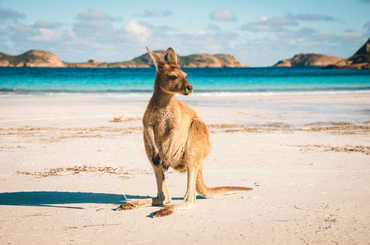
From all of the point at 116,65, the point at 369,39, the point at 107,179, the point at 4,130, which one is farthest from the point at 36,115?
the point at 116,65

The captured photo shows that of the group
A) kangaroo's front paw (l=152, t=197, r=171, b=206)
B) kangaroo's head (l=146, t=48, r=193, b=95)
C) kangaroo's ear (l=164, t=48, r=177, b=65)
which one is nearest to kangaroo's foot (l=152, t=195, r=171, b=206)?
kangaroo's front paw (l=152, t=197, r=171, b=206)

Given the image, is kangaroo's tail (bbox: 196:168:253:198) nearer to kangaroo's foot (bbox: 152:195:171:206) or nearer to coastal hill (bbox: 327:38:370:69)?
kangaroo's foot (bbox: 152:195:171:206)

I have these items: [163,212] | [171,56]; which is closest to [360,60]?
[171,56]

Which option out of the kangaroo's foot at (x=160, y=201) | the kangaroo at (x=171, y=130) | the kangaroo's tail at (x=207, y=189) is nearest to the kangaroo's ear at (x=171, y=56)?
the kangaroo at (x=171, y=130)

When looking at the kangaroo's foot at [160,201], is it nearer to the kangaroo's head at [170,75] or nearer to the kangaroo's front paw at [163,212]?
the kangaroo's front paw at [163,212]

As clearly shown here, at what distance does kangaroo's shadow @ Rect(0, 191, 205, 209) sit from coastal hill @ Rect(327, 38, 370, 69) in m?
117

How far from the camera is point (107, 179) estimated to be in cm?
566

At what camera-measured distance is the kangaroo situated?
407cm

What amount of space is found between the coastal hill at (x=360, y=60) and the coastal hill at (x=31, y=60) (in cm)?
10314

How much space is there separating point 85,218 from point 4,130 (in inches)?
292

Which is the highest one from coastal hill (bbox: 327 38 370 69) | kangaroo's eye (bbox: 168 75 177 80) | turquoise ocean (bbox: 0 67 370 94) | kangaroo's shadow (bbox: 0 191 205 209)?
coastal hill (bbox: 327 38 370 69)

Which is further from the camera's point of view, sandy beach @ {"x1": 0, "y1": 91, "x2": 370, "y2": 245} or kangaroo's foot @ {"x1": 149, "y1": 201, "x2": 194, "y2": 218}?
kangaroo's foot @ {"x1": 149, "y1": 201, "x2": 194, "y2": 218}

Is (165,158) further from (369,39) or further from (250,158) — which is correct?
(369,39)

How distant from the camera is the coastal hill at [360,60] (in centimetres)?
11206
